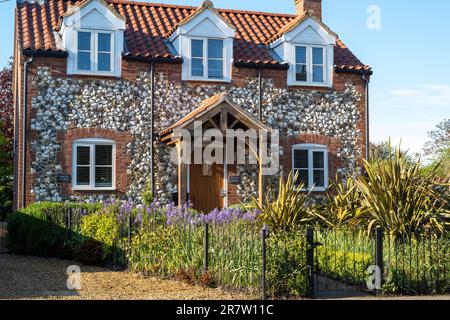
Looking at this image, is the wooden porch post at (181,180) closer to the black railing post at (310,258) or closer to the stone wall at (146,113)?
the stone wall at (146,113)

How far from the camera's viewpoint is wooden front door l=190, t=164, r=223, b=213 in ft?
65.2

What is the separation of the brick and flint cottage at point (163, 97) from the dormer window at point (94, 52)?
0.03 m

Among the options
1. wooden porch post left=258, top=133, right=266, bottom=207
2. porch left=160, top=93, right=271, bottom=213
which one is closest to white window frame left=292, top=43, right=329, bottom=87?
porch left=160, top=93, right=271, bottom=213

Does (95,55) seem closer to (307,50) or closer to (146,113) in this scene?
(146,113)

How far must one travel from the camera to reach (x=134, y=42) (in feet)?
66.6

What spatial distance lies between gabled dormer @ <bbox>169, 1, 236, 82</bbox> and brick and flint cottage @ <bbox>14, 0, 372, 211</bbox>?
33 mm

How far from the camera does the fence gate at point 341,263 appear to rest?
11.0 meters

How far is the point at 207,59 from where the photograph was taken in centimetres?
2047

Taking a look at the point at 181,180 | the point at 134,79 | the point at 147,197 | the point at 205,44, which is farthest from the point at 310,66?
the point at 147,197

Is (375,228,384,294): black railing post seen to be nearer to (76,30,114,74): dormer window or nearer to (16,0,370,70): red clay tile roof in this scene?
(16,0,370,70): red clay tile roof

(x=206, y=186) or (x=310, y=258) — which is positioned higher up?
(x=206, y=186)

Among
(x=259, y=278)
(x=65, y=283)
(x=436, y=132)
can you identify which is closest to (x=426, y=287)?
(x=259, y=278)

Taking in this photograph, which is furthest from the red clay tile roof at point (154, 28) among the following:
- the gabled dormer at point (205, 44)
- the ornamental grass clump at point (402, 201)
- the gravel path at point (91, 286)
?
the ornamental grass clump at point (402, 201)

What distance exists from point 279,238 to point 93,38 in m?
11.2
